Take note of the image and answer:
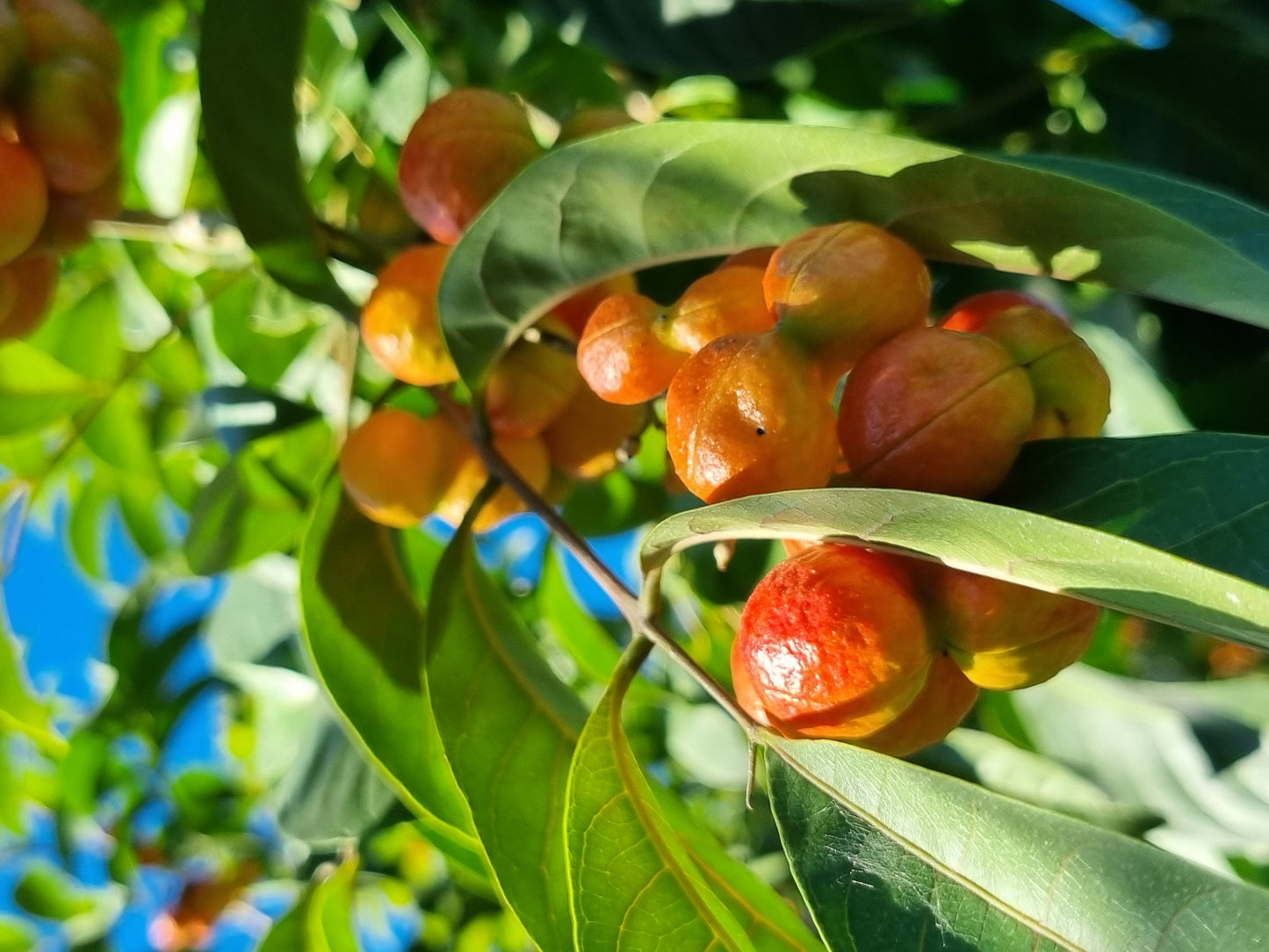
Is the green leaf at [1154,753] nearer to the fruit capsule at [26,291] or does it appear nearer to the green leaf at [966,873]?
the green leaf at [966,873]

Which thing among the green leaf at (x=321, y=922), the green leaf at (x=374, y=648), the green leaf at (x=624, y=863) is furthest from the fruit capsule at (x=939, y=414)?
the green leaf at (x=321, y=922)

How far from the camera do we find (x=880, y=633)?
0.51 metres

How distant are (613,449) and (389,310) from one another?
0.75ft

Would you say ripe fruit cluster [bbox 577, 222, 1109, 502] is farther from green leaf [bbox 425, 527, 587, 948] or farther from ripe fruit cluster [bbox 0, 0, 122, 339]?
ripe fruit cluster [bbox 0, 0, 122, 339]

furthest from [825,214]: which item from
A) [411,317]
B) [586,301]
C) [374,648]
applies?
[374,648]

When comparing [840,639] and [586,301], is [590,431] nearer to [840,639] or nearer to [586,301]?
[586,301]

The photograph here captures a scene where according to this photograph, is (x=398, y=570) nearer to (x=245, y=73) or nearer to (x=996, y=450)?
(x=245, y=73)

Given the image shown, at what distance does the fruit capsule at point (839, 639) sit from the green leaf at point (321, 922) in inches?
39.3

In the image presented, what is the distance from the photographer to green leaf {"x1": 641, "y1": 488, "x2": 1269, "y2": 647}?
38 centimetres

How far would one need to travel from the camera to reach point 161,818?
90.6 inches

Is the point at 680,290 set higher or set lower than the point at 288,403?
higher

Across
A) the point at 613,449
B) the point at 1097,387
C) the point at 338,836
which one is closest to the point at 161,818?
the point at 338,836

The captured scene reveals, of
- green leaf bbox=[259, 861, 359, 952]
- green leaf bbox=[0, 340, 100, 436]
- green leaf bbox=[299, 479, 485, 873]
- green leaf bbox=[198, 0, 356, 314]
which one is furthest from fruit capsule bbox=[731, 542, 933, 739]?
green leaf bbox=[0, 340, 100, 436]

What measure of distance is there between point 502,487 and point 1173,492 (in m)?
0.55
